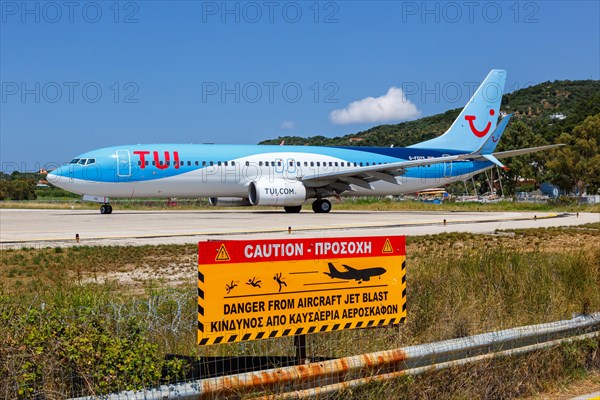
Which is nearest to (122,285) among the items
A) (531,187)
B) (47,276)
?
(47,276)

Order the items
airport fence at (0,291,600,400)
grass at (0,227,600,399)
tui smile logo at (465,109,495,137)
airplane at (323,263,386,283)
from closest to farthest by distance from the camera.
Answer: airport fence at (0,291,600,400) < grass at (0,227,600,399) < airplane at (323,263,386,283) < tui smile logo at (465,109,495,137)

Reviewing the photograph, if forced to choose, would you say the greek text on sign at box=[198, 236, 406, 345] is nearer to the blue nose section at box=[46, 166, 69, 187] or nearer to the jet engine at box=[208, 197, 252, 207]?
the blue nose section at box=[46, 166, 69, 187]

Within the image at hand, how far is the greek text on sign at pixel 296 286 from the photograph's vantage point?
5.20 m

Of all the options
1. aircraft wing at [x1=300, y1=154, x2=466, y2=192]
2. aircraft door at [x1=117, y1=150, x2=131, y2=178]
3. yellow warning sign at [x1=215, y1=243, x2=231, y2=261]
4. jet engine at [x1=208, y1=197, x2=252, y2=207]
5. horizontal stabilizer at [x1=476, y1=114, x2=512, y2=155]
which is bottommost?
yellow warning sign at [x1=215, y1=243, x2=231, y2=261]

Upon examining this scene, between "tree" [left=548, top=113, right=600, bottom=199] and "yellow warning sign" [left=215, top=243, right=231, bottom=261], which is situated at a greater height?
"tree" [left=548, top=113, right=600, bottom=199]

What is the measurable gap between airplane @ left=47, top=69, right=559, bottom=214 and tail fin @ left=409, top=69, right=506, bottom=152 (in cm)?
15

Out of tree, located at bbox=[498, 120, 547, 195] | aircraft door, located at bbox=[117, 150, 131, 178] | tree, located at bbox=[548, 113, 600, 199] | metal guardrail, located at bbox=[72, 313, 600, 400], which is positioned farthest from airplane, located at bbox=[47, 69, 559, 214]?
tree, located at bbox=[498, 120, 547, 195]

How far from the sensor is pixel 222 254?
521cm

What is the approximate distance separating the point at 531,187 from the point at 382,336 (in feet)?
386

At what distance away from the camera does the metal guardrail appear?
16.0 ft

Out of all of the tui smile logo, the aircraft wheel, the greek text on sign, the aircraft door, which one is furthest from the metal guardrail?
the tui smile logo

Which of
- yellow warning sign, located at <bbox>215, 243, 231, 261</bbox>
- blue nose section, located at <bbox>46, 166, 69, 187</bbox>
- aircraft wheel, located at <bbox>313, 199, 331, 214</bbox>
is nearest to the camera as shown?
yellow warning sign, located at <bbox>215, 243, 231, 261</bbox>

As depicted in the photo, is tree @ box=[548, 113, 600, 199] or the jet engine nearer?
the jet engine

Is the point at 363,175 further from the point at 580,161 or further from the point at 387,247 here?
the point at 580,161
